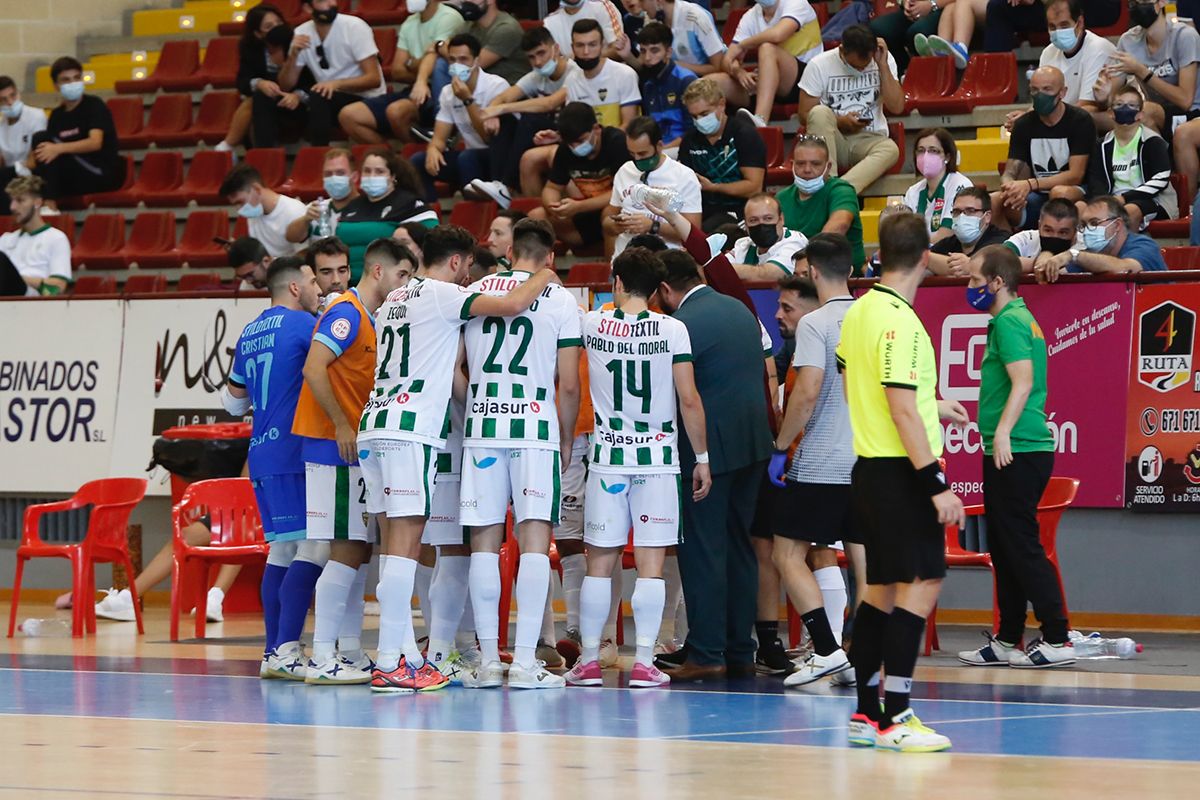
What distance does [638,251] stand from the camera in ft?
28.0

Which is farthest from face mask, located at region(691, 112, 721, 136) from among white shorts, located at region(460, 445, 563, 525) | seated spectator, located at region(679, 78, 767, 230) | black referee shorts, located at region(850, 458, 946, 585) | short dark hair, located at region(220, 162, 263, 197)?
black referee shorts, located at region(850, 458, 946, 585)

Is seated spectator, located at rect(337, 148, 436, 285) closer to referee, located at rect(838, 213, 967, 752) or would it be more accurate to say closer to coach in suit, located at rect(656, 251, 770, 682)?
coach in suit, located at rect(656, 251, 770, 682)

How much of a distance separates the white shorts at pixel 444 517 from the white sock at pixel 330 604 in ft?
1.46

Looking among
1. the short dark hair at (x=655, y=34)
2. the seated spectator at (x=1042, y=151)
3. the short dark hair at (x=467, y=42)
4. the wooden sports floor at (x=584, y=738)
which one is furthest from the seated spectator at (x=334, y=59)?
the wooden sports floor at (x=584, y=738)

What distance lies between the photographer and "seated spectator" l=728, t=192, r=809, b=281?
11.2m

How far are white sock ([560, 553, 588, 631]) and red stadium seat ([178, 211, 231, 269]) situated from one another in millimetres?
7348

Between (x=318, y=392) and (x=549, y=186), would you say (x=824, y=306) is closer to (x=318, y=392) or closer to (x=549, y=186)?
(x=318, y=392)

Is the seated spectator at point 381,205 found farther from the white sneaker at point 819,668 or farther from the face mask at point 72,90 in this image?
the white sneaker at point 819,668

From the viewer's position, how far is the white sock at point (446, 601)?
861cm

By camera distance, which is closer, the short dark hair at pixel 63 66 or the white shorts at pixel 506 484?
the white shorts at pixel 506 484

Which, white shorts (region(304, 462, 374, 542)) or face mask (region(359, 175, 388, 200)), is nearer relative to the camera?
white shorts (region(304, 462, 374, 542))

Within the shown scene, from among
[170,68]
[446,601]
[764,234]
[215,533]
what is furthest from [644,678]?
[170,68]

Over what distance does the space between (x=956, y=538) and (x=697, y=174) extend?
11.7 ft

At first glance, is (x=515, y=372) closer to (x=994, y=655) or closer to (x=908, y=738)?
(x=908, y=738)
